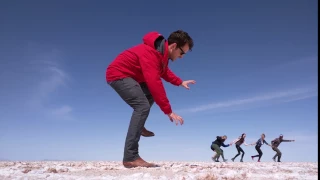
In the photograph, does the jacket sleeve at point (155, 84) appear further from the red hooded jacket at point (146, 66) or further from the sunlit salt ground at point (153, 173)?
the sunlit salt ground at point (153, 173)

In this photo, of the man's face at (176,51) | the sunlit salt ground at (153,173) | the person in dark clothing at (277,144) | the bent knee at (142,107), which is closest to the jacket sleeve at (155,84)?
the bent knee at (142,107)

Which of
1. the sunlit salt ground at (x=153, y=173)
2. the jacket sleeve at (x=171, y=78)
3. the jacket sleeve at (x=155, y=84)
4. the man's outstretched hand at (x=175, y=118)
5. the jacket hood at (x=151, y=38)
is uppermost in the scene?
the jacket hood at (x=151, y=38)

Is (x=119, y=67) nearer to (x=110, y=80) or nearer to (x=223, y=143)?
(x=110, y=80)

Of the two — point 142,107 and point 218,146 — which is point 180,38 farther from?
point 218,146

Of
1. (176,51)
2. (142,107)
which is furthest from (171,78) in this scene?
(142,107)

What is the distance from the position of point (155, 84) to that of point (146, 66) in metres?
0.37

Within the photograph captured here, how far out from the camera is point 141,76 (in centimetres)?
563

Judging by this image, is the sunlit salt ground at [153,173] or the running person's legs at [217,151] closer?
the sunlit salt ground at [153,173]

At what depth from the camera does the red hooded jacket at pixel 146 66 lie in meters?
5.01

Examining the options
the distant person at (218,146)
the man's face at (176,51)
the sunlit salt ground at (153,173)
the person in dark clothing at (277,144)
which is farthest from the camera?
the person in dark clothing at (277,144)

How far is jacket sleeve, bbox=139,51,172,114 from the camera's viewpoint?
499 cm

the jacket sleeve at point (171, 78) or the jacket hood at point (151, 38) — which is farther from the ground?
the jacket hood at point (151, 38)

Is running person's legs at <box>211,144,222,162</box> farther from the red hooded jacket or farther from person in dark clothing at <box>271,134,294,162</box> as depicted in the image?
the red hooded jacket

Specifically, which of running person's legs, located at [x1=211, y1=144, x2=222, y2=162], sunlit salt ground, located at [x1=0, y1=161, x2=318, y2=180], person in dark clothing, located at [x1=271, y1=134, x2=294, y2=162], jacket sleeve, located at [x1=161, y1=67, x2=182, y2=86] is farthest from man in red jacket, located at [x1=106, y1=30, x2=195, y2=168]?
person in dark clothing, located at [x1=271, y1=134, x2=294, y2=162]
